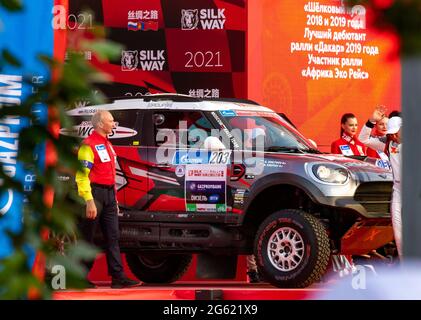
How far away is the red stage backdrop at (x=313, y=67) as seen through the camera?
55.3 feet

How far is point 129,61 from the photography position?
16.6 m

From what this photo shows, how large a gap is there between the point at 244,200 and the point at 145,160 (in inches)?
45.5

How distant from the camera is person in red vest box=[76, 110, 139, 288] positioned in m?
12.2

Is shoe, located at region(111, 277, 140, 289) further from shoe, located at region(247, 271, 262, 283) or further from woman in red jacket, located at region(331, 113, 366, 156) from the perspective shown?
woman in red jacket, located at region(331, 113, 366, 156)

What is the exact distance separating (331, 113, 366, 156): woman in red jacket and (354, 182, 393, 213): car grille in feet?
5.11

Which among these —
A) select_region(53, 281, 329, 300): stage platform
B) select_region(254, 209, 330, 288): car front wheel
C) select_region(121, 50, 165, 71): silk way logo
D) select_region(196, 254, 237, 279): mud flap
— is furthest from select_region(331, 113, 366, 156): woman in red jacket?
select_region(53, 281, 329, 300): stage platform

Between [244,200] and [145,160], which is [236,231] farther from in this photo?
[145,160]

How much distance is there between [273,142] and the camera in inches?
514

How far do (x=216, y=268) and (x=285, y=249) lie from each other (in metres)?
3.37

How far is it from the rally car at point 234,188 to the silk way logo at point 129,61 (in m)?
3.15

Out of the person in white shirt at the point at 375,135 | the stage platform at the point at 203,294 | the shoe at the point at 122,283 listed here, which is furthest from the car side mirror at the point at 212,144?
the stage platform at the point at 203,294

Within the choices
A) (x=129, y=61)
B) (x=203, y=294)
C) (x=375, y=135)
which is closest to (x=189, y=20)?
(x=129, y=61)

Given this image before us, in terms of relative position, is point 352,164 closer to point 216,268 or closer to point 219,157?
point 219,157
